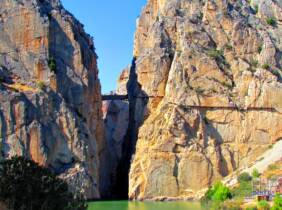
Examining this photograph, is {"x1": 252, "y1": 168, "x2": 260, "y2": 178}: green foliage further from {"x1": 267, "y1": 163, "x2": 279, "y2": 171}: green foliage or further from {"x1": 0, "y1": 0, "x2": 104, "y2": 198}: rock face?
{"x1": 0, "y1": 0, "x2": 104, "y2": 198}: rock face

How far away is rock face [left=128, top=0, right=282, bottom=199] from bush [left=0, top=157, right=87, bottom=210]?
47.6 meters

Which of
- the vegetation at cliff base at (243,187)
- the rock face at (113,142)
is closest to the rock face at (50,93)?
the rock face at (113,142)

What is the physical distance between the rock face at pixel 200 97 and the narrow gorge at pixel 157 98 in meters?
0.15

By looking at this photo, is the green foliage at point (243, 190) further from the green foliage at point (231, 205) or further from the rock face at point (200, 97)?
the rock face at point (200, 97)

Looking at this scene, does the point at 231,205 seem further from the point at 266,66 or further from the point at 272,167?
the point at 266,66

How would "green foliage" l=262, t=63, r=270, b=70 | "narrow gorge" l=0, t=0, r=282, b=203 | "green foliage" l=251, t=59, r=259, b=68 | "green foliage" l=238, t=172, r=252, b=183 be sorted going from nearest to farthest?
"green foliage" l=238, t=172, r=252, b=183
"narrow gorge" l=0, t=0, r=282, b=203
"green foliage" l=262, t=63, r=270, b=70
"green foliage" l=251, t=59, r=259, b=68

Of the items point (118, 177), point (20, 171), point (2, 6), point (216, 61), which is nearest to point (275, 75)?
point (216, 61)

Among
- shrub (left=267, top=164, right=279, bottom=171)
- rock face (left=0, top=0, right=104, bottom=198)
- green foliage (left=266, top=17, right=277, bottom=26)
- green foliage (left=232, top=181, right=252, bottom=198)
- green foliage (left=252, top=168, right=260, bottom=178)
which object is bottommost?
green foliage (left=232, top=181, right=252, bottom=198)

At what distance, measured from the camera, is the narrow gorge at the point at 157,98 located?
78000 mm

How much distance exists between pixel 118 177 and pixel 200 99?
21202mm

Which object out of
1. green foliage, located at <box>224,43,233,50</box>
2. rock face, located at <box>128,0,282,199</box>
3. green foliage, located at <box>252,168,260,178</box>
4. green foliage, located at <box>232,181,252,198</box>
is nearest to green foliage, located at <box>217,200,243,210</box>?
green foliage, located at <box>232,181,252,198</box>

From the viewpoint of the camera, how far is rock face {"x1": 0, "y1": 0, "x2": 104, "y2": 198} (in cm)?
7562

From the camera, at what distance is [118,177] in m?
98.6

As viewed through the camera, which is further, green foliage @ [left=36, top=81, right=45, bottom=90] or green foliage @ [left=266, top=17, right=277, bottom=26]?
green foliage @ [left=266, top=17, right=277, bottom=26]
